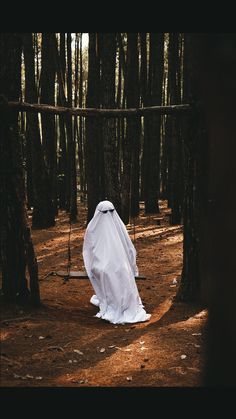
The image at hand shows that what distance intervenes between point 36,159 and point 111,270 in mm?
8210

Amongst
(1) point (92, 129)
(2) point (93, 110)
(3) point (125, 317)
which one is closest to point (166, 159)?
(1) point (92, 129)

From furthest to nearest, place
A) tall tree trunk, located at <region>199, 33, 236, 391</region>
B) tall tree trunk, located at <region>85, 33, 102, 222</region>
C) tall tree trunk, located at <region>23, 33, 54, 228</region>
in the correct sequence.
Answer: tall tree trunk, located at <region>23, 33, 54, 228</region> → tall tree trunk, located at <region>85, 33, 102, 222</region> → tall tree trunk, located at <region>199, 33, 236, 391</region>

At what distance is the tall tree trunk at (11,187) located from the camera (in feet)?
22.9

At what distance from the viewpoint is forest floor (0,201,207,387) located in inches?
205

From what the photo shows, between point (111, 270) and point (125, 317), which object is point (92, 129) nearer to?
point (111, 270)

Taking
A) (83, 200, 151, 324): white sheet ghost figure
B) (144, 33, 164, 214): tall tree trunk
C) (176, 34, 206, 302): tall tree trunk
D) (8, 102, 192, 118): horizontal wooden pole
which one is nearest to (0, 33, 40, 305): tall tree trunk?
(8, 102, 192, 118): horizontal wooden pole

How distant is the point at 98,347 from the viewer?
20.2ft

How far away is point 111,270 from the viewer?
7.82 metres

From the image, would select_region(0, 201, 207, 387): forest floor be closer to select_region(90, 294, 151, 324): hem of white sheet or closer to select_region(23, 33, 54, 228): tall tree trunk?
select_region(90, 294, 151, 324): hem of white sheet

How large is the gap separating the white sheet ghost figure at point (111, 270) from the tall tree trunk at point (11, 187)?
1.22m

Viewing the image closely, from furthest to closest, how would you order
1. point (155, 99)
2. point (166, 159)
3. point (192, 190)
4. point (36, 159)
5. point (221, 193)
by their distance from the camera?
point (166, 159) → point (155, 99) → point (36, 159) → point (192, 190) → point (221, 193)

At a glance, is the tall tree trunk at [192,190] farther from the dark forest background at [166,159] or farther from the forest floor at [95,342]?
the forest floor at [95,342]

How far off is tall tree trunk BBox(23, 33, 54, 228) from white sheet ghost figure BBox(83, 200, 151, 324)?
7443 mm

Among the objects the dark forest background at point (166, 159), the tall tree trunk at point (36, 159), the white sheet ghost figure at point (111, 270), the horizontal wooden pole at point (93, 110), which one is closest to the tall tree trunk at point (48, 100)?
the dark forest background at point (166, 159)
